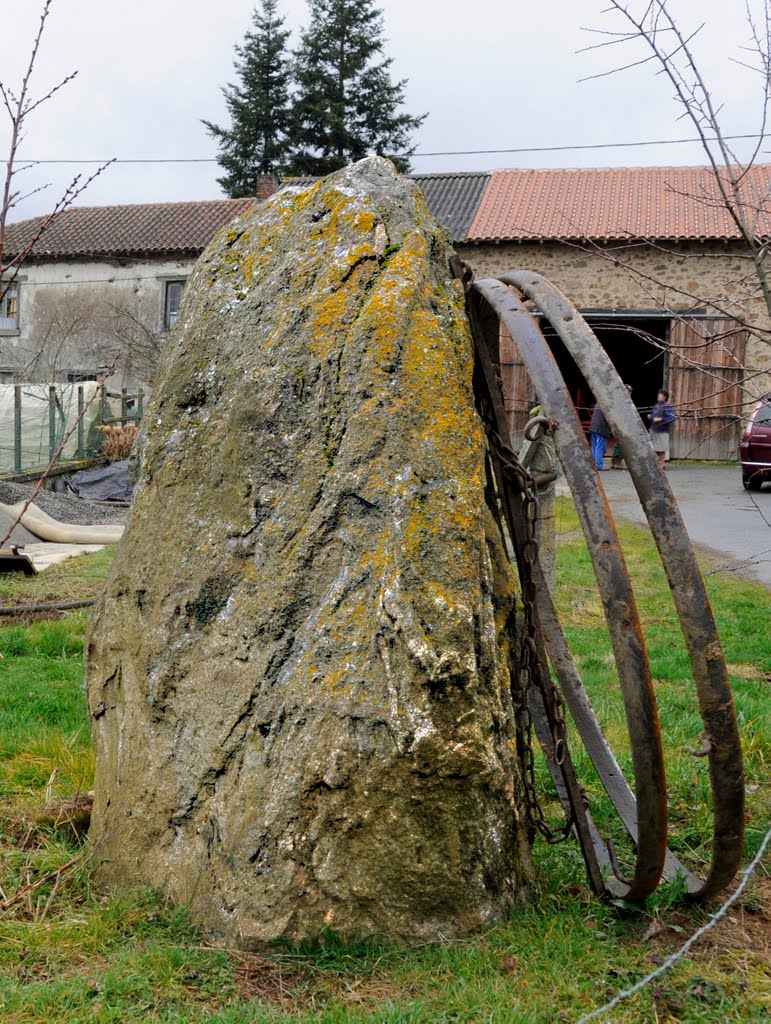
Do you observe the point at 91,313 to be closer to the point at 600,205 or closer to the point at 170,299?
the point at 170,299

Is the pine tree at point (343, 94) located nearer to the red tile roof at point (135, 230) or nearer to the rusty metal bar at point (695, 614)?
the red tile roof at point (135, 230)

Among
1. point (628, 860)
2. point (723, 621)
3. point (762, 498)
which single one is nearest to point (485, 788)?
point (628, 860)

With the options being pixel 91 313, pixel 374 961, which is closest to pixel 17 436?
pixel 91 313

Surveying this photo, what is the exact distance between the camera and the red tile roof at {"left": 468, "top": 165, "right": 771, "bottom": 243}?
21000 mm

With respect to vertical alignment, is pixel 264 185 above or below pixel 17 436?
above

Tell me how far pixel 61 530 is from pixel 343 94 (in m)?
27.5

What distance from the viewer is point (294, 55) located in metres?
35.3

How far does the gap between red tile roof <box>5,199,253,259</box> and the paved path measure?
15223 mm

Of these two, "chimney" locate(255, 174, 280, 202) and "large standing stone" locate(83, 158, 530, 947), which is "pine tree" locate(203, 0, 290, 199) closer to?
"chimney" locate(255, 174, 280, 202)

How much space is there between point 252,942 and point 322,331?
1.83 metres

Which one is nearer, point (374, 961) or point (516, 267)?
point (374, 961)

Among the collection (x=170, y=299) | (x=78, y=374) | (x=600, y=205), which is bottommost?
(x=78, y=374)

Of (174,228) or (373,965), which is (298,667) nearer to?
(373,965)

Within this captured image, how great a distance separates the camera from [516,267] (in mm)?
21500
